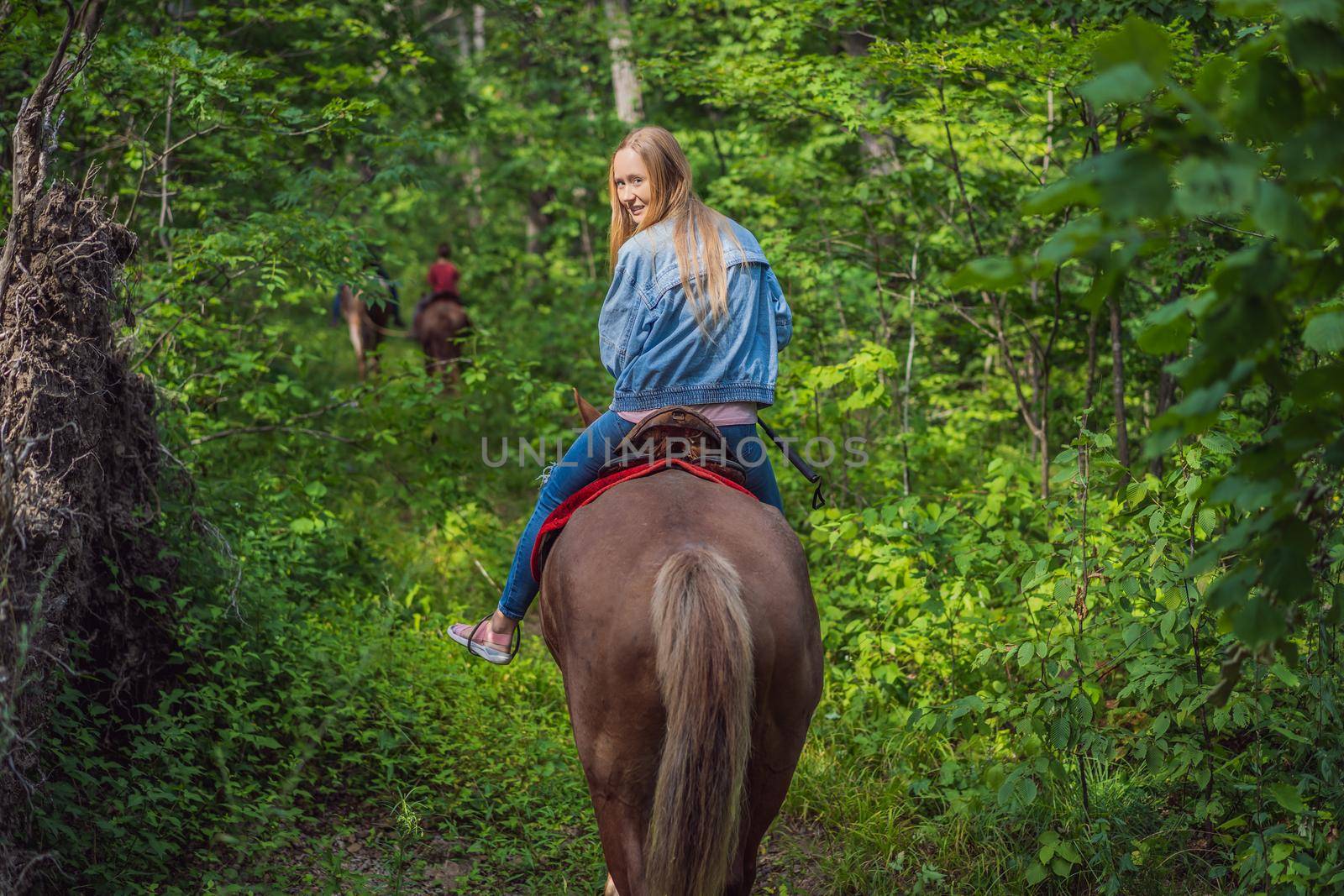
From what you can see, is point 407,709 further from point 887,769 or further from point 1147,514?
point 1147,514

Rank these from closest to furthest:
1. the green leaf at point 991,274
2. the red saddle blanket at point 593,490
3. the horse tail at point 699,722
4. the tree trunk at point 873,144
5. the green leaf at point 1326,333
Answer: the green leaf at point 991,274 < the green leaf at point 1326,333 < the horse tail at point 699,722 < the red saddle blanket at point 593,490 < the tree trunk at point 873,144

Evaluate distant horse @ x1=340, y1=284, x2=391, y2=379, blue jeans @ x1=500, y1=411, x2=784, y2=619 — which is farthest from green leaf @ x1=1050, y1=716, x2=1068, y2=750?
distant horse @ x1=340, y1=284, x2=391, y2=379

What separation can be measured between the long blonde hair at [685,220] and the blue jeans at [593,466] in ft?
1.39

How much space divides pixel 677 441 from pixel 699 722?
1.09 meters

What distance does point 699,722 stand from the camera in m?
2.60

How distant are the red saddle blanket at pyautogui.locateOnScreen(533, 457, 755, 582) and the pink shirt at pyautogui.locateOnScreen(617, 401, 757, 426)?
7.4 inches

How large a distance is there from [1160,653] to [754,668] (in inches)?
78.6

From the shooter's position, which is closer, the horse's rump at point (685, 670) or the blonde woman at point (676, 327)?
the horse's rump at point (685, 670)

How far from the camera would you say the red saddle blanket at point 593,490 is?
3.36 m

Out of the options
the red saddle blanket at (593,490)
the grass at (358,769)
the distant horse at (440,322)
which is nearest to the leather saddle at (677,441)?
the red saddle blanket at (593,490)

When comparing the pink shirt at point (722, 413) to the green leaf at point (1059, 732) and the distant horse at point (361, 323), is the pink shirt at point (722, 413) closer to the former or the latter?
the green leaf at point (1059, 732)

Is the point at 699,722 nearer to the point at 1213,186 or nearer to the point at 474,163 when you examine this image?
the point at 1213,186

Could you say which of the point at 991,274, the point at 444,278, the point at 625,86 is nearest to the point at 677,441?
the point at 991,274

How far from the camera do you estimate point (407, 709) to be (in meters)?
5.08
